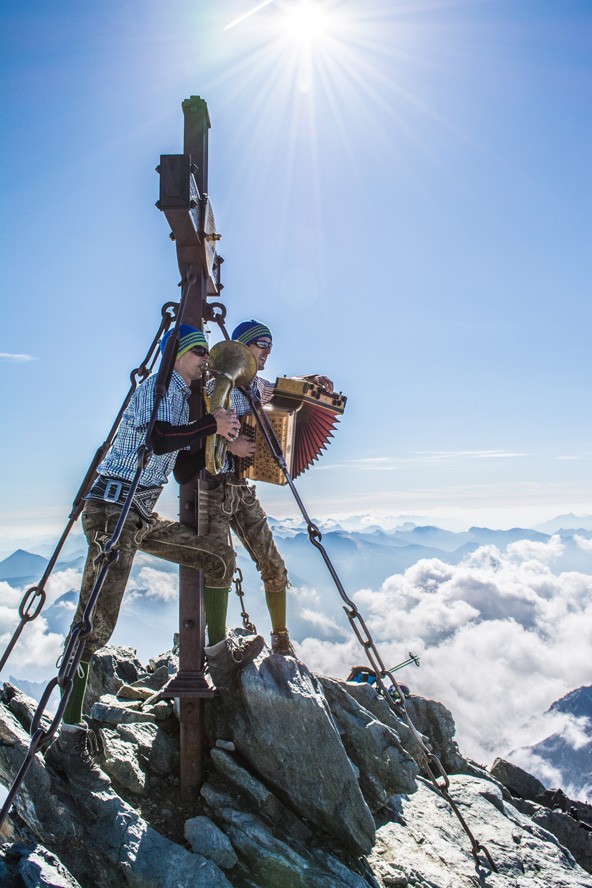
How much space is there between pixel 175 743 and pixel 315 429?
412 centimetres

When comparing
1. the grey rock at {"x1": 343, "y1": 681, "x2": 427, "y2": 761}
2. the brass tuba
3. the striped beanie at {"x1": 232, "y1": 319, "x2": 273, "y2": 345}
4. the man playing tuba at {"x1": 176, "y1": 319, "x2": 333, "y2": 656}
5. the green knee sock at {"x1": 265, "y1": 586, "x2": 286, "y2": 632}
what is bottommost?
the grey rock at {"x1": 343, "y1": 681, "x2": 427, "y2": 761}

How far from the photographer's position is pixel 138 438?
520 cm

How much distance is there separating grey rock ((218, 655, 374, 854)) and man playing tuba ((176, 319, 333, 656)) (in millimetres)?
681

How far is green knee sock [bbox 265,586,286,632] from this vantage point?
6.68 meters

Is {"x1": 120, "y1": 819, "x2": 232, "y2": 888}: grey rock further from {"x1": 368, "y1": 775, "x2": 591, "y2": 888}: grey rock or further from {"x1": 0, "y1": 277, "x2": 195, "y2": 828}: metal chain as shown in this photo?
{"x1": 368, "y1": 775, "x2": 591, "y2": 888}: grey rock

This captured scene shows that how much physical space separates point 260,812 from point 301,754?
0.65 metres

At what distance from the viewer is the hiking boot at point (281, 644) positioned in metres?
6.54

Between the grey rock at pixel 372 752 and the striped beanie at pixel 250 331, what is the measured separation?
4.73 metres

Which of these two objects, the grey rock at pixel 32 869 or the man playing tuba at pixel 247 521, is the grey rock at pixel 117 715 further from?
the grey rock at pixel 32 869

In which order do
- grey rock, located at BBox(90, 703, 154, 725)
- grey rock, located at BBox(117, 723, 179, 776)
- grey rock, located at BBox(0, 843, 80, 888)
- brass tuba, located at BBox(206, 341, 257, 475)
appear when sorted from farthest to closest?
grey rock, located at BBox(90, 703, 154, 725) → grey rock, located at BBox(117, 723, 179, 776) → brass tuba, located at BBox(206, 341, 257, 475) → grey rock, located at BBox(0, 843, 80, 888)

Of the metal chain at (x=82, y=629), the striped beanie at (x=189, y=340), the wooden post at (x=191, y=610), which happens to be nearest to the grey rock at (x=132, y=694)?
the wooden post at (x=191, y=610)

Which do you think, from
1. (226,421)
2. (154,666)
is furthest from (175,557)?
(154,666)

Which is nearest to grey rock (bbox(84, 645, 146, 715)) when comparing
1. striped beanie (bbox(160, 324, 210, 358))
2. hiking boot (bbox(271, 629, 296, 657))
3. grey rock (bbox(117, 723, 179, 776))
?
grey rock (bbox(117, 723, 179, 776))

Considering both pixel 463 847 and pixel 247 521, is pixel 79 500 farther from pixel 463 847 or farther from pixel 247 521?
pixel 463 847
